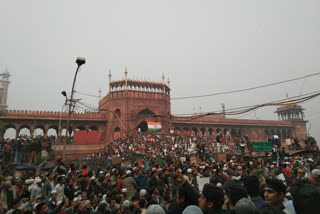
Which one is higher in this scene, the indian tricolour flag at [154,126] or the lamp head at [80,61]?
the lamp head at [80,61]

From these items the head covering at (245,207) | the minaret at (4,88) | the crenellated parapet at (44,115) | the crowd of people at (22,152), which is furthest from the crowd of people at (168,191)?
the minaret at (4,88)

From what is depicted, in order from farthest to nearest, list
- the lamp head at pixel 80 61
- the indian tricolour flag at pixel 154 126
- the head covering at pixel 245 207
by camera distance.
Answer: the indian tricolour flag at pixel 154 126 < the lamp head at pixel 80 61 < the head covering at pixel 245 207

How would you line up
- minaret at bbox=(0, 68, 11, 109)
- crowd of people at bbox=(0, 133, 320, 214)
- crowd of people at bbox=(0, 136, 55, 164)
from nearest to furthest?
crowd of people at bbox=(0, 133, 320, 214)
crowd of people at bbox=(0, 136, 55, 164)
minaret at bbox=(0, 68, 11, 109)

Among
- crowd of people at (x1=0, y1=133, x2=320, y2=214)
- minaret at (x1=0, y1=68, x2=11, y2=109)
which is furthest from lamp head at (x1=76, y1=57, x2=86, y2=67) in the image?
minaret at (x1=0, y1=68, x2=11, y2=109)

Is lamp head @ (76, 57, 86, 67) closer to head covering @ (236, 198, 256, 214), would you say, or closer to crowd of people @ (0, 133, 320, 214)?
crowd of people @ (0, 133, 320, 214)

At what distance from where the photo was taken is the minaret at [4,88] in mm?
65162

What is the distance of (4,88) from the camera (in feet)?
227

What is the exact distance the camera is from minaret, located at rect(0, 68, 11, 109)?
214ft

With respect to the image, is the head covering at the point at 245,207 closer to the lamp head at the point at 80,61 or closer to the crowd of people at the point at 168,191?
the crowd of people at the point at 168,191

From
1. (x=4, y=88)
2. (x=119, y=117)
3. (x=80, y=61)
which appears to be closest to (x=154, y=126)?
(x=119, y=117)

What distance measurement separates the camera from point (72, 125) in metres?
28.1

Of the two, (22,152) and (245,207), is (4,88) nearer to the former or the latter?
(22,152)

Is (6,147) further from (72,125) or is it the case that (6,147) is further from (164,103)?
(164,103)

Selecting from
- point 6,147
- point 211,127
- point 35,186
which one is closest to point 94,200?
point 35,186
